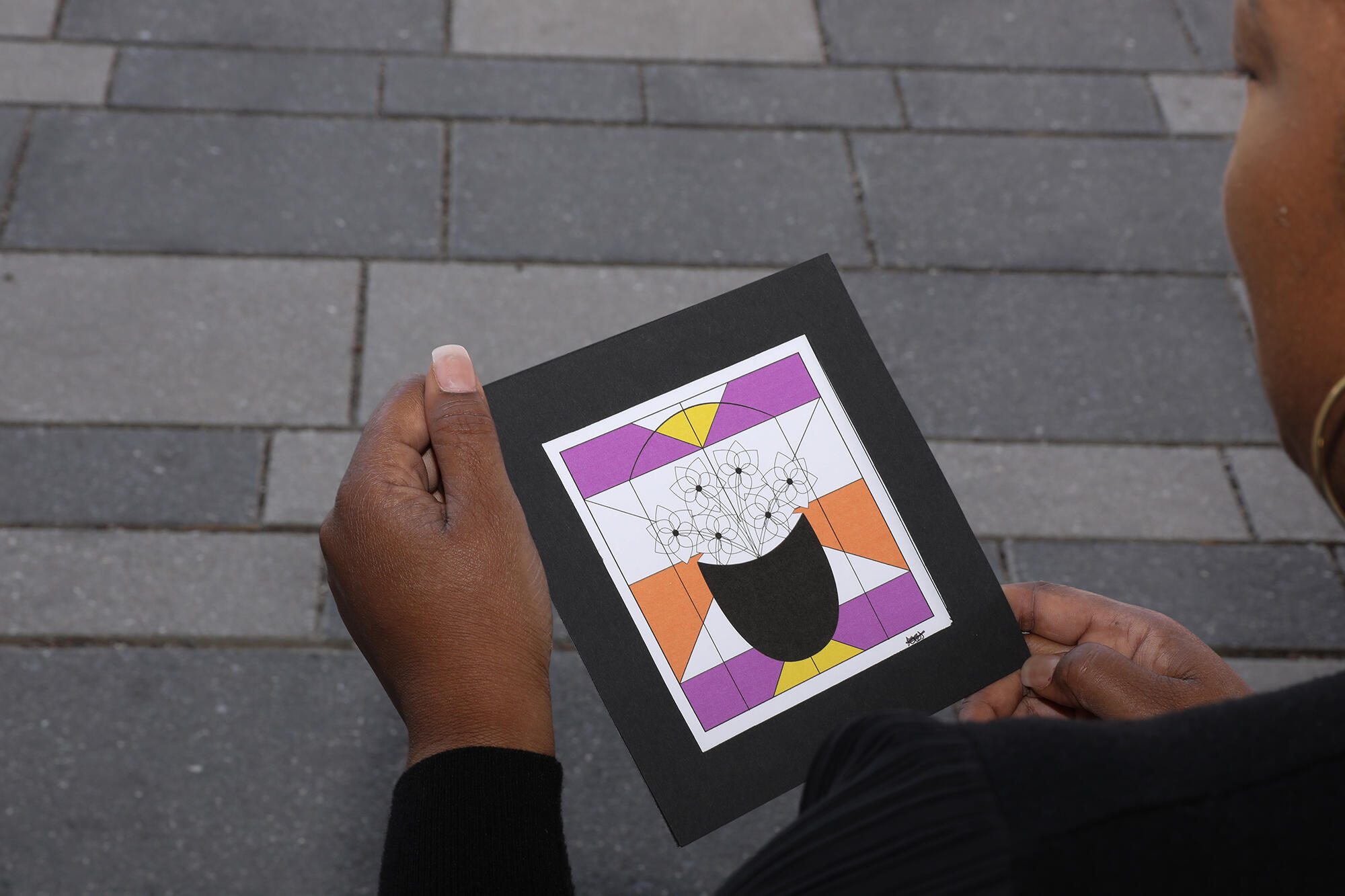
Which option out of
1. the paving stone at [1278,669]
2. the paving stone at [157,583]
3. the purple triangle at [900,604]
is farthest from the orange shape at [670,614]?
the paving stone at [1278,669]

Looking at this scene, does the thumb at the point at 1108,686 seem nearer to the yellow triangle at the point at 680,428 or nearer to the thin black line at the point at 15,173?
the yellow triangle at the point at 680,428

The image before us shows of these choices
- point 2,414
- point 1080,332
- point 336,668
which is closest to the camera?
point 336,668

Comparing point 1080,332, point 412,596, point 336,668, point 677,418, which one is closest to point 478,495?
point 412,596

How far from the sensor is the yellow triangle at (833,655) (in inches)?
46.3

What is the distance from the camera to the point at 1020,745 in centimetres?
62

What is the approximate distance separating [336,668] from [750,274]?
1.28 meters

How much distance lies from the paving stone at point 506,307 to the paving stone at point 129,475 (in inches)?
12.2

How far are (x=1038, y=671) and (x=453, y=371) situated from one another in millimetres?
735

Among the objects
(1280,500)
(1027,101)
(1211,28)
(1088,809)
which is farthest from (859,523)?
(1211,28)

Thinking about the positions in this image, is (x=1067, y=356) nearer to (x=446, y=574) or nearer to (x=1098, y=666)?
(x=1098, y=666)

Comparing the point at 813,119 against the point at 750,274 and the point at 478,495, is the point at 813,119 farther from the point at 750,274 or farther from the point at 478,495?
the point at 478,495

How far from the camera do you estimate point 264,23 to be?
2.86 m

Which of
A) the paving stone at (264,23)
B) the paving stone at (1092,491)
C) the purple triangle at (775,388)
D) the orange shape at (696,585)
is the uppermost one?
the purple triangle at (775,388)

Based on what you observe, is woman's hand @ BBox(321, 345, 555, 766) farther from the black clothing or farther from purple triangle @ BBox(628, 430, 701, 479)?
the black clothing
